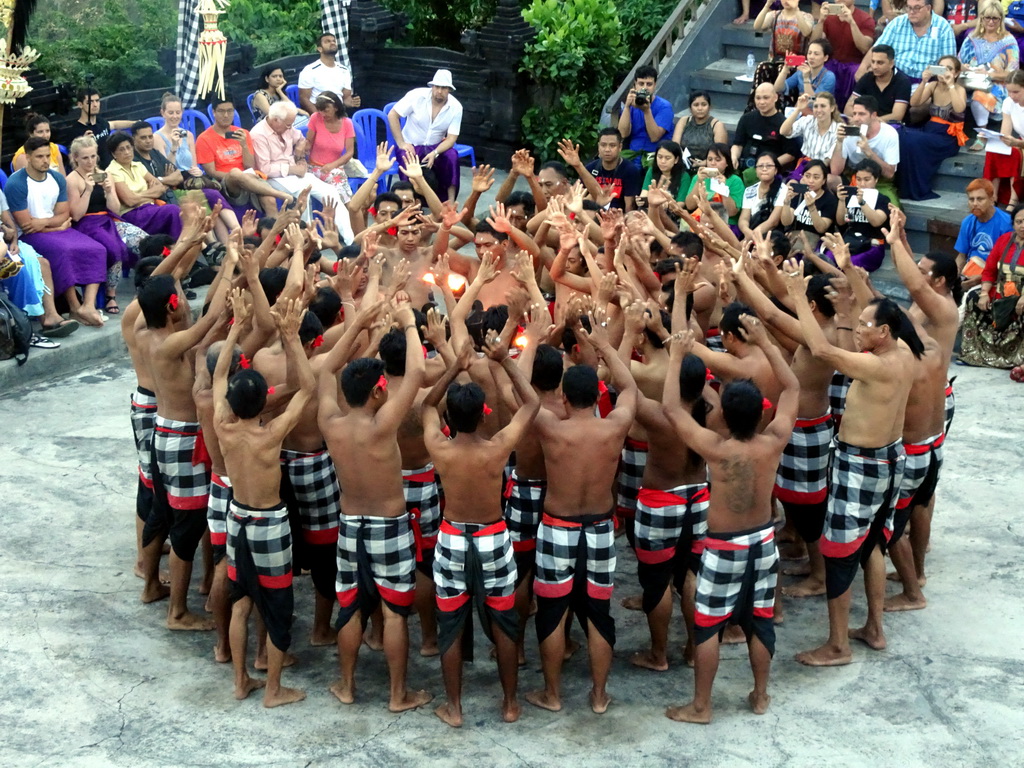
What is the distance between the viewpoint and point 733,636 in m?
6.91

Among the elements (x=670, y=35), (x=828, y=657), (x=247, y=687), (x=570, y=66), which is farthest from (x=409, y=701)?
(x=670, y=35)

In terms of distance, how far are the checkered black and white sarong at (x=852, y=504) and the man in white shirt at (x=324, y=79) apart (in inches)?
369

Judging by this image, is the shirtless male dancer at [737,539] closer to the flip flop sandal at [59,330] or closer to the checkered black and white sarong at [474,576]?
the checkered black and white sarong at [474,576]

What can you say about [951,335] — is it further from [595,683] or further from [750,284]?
[595,683]

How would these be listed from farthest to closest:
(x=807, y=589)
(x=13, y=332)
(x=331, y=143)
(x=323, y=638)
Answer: (x=331, y=143) → (x=13, y=332) → (x=807, y=589) → (x=323, y=638)

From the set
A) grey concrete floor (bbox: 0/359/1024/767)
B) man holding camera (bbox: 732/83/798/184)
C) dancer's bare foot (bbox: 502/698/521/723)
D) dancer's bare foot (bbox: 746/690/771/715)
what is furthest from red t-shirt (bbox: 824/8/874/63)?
dancer's bare foot (bbox: 502/698/521/723)

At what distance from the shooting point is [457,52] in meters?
16.6

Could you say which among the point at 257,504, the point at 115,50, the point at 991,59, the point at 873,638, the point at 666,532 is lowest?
the point at 873,638

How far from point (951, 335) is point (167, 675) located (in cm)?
446

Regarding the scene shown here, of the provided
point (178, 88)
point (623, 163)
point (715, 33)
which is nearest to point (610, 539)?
point (623, 163)

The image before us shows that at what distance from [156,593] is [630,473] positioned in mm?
2619

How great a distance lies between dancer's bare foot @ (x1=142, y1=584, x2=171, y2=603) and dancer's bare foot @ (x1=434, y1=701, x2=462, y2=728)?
1896mm

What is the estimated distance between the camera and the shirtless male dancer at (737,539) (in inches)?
236

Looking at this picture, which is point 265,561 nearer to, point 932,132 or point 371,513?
point 371,513
